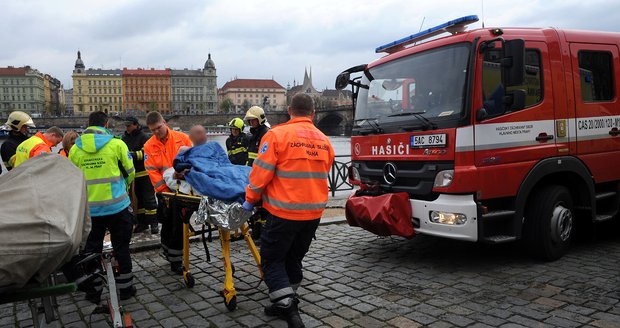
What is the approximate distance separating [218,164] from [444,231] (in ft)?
8.24

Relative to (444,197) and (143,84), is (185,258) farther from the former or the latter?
(143,84)

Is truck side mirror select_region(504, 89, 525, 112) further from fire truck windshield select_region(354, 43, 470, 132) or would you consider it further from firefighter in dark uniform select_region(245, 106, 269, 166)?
firefighter in dark uniform select_region(245, 106, 269, 166)

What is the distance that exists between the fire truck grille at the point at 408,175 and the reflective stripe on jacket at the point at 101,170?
9.76ft

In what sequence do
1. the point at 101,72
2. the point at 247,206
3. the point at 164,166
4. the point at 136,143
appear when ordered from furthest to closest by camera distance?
the point at 101,72, the point at 136,143, the point at 164,166, the point at 247,206

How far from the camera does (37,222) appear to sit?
254 cm

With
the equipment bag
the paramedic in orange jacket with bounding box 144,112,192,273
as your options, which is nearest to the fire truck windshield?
A: the equipment bag

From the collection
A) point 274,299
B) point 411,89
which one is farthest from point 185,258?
point 411,89

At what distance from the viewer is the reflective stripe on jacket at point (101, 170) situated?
464 centimetres

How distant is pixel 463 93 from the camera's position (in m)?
5.14

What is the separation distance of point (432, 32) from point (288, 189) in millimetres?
3230

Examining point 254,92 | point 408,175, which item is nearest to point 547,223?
point 408,175

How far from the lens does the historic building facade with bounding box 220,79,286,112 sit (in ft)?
545

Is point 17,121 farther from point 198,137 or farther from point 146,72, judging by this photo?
point 146,72

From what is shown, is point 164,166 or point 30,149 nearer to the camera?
point 164,166
